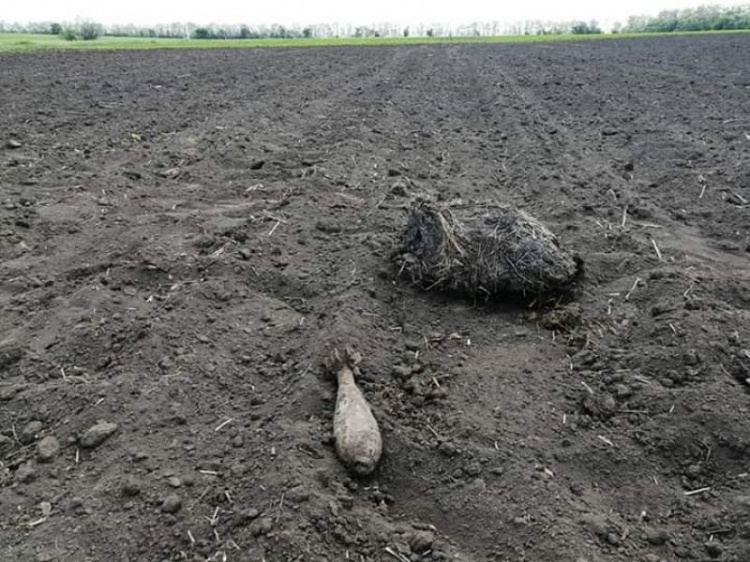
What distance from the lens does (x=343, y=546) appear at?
8.29ft

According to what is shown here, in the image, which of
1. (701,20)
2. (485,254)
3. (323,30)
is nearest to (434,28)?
(323,30)

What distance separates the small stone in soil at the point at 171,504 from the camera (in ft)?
8.80

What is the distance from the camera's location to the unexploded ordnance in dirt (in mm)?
2918

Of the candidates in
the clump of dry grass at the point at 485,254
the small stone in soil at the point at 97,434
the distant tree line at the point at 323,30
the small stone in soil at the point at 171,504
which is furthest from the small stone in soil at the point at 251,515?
the distant tree line at the point at 323,30

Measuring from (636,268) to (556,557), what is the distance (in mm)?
2755

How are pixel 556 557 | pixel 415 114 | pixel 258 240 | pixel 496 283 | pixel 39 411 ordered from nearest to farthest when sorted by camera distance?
pixel 556 557, pixel 39 411, pixel 496 283, pixel 258 240, pixel 415 114

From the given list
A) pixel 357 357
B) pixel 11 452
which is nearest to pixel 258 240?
pixel 357 357

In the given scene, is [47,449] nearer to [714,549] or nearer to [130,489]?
[130,489]

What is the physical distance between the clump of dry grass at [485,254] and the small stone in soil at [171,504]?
2.32 m

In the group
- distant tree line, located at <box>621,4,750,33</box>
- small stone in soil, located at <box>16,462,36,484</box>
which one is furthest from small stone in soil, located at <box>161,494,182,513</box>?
distant tree line, located at <box>621,4,750,33</box>

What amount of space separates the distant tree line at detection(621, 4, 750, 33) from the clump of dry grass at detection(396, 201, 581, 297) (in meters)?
49.2

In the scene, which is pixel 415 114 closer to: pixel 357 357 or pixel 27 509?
pixel 357 357

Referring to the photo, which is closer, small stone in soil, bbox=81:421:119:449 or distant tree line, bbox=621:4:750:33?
small stone in soil, bbox=81:421:119:449

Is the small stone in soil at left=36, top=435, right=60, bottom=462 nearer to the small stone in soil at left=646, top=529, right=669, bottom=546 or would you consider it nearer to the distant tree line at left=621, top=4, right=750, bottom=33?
the small stone in soil at left=646, top=529, right=669, bottom=546
